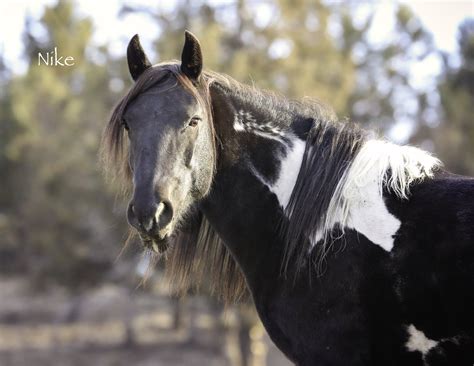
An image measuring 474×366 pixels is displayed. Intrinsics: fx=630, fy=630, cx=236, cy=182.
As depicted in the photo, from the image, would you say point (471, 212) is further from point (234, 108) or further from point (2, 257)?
point (2, 257)

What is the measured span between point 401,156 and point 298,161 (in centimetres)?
66

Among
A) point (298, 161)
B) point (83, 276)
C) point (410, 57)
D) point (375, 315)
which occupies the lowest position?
point (83, 276)

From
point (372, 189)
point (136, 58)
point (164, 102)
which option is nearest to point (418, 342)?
point (372, 189)

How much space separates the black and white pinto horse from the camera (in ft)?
11.6

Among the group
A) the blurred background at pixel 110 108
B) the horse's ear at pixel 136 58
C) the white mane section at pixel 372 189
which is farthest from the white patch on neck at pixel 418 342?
the blurred background at pixel 110 108

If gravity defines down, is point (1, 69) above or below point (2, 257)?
above

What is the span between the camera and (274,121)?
170 inches

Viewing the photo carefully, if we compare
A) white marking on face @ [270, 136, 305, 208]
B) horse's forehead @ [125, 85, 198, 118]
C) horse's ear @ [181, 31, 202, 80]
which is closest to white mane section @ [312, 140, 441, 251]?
white marking on face @ [270, 136, 305, 208]

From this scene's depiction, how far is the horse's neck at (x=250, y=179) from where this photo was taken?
13.7 ft

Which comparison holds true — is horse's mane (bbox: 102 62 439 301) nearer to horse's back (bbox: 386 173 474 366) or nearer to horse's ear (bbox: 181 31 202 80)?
horse's ear (bbox: 181 31 202 80)

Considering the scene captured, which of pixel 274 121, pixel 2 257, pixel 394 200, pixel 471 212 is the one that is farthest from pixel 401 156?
pixel 2 257

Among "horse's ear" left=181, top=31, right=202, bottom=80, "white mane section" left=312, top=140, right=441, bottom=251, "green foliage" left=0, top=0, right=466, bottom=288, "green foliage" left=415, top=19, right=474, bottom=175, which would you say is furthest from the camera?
"green foliage" left=415, top=19, right=474, bottom=175

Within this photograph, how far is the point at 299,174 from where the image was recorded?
4129mm

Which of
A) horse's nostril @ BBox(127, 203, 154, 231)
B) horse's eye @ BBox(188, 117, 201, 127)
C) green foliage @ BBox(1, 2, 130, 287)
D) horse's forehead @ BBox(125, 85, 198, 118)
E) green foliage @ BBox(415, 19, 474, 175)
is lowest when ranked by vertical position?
green foliage @ BBox(1, 2, 130, 287)
